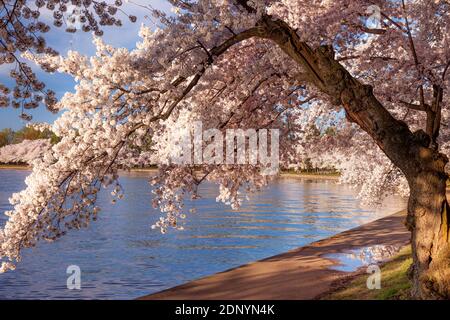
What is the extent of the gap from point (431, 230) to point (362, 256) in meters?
14.6

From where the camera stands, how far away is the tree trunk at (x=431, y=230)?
27.2 ft

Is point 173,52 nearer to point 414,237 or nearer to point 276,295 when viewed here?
point 414,237

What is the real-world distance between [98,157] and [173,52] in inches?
87.5

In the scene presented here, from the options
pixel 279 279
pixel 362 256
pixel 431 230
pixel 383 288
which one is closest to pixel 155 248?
pixel 279 279

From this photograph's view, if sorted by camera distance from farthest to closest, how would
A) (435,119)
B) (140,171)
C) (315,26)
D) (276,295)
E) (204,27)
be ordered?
1. (140,171)
2. (276,295)
3. (435,119)
4. (315,26)
5. (204,27)

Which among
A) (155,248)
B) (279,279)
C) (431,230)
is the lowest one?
(155,248)

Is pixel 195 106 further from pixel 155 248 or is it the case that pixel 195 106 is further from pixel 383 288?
pixel 155 248

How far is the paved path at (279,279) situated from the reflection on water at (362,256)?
52 centimetres

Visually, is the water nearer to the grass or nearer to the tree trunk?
the grass

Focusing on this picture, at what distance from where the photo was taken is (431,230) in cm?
840

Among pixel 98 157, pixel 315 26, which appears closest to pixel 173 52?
pixel 98 157

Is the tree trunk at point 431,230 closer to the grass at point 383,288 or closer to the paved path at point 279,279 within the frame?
the grass at point 383,288

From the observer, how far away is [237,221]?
37969 mm

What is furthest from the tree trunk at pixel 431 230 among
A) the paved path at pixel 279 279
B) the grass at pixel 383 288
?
the paved path at pixel 279 279
